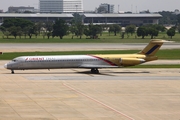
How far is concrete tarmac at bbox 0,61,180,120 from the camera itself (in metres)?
40.5

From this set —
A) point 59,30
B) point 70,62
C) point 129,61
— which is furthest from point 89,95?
point 59,30

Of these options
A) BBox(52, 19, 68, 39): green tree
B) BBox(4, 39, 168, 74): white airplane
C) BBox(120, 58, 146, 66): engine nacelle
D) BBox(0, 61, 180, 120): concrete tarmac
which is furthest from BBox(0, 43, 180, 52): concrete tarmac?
BBox(52, 19, 68, 39): green tree

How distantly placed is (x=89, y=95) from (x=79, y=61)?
18934 millimetres

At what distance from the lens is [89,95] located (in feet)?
163

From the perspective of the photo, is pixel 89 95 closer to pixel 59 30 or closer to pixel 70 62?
pixel 70 62

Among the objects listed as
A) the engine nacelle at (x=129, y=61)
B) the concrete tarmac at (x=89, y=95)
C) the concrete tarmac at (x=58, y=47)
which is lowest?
the concrete tarmac at (x=58, y=47)

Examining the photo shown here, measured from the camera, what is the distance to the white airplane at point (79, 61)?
66.9 metres

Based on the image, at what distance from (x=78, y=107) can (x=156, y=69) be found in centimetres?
3292

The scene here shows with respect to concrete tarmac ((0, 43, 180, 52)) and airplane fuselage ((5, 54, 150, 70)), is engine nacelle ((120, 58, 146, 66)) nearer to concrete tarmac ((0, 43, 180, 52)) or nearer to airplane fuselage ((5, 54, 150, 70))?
airplane fuselage ((5, 54, 150, 70))

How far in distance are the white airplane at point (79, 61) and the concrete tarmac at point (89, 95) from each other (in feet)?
3.54

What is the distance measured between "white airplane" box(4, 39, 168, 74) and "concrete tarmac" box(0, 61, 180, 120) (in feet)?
3.54

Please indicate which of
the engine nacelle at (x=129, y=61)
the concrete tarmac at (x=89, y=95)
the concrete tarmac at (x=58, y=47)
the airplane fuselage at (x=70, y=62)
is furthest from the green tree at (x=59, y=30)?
the engine nacelle at (x=129, y=61)

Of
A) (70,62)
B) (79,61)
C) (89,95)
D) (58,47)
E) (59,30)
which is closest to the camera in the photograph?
(89,95)

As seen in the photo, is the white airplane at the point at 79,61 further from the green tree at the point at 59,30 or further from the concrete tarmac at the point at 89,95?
the green tree at the point at 59,30
